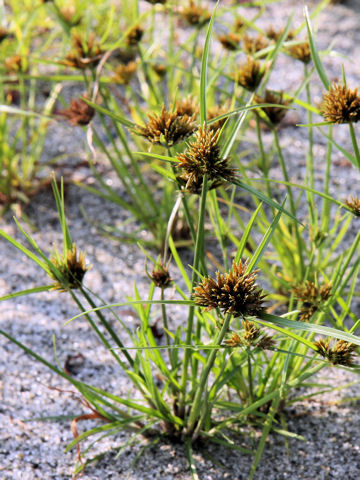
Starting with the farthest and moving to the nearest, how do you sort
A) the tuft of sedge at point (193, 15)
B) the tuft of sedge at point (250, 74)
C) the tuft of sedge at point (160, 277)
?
the tuft of sedge at point (193, 15) → the tuft of sedge at point (250, 74) → the tuft of sedge at point (160, 277)

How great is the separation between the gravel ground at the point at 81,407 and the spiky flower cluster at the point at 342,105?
1.80 ft

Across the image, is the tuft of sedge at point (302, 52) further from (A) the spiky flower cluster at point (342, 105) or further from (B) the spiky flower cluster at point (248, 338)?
(B) the spiky flower cluster at point (248, 338)

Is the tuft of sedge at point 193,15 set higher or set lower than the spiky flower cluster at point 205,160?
higher

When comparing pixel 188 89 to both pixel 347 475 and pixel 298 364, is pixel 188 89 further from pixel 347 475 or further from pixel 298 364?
pixel 347 475

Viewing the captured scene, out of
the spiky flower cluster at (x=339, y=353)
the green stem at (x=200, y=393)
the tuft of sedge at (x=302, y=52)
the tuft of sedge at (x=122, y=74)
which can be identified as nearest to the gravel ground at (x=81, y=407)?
the green stem at (x=200, y=393)

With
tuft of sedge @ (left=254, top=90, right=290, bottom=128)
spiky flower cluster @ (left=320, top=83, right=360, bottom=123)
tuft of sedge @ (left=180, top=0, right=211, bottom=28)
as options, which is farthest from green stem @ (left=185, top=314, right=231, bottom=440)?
tuft of sedge @ (left=180, top=0, right=211, bottom=28)

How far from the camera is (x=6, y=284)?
1.62 m

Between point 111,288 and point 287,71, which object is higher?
point 287,71

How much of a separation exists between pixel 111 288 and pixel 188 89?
28.1 inches

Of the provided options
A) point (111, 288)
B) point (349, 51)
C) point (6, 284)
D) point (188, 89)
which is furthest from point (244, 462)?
point (349, 51)

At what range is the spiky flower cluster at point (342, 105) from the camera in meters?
0.90

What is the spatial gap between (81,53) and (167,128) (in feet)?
2.13

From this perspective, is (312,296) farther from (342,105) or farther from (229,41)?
(229,41)

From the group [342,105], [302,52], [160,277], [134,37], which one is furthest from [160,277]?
[134,37]
